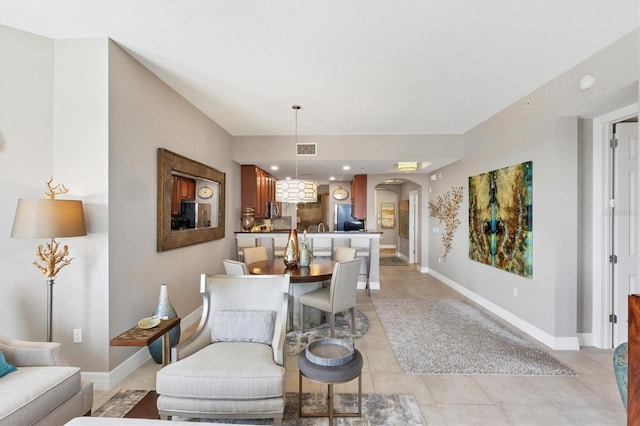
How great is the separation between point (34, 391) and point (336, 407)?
1748 mm

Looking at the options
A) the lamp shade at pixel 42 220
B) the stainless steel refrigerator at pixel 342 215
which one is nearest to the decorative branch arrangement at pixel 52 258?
the lamp shade at pixel 42 220

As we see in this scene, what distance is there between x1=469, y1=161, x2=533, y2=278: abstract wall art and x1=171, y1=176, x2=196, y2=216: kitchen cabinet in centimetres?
403

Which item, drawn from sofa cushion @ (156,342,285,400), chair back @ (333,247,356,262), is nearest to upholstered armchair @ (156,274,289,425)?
sofa cushion @ (156,342,285,400)

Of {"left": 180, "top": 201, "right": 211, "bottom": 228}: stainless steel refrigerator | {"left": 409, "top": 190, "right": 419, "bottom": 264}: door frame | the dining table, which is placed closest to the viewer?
the dining table

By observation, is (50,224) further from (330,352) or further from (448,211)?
(448,211)

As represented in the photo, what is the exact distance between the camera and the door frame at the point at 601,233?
2975 millimetres

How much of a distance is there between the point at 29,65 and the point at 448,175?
235 inches

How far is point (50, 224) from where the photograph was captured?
1.93 m

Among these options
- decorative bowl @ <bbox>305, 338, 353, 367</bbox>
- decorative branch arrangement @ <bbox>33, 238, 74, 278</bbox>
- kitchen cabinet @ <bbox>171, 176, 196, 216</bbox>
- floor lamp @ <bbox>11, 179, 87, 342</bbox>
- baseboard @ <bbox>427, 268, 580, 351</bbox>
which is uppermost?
kitchen cabinet @ <bbox>171, 176, 196, 216</bbox>

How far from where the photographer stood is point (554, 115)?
3014 millimetres

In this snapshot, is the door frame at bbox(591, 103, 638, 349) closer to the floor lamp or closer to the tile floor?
the tile floor

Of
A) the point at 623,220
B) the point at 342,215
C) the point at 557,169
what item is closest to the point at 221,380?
the point at 557,169

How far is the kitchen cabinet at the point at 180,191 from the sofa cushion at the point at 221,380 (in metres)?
1.91

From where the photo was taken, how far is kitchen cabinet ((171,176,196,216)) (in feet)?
10.5
